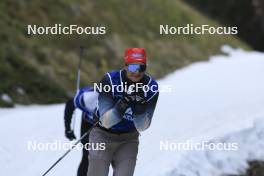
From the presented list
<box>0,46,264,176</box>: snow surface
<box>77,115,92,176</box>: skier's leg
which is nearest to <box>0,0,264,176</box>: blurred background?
<box>0,46,264,176</box>: snow surface

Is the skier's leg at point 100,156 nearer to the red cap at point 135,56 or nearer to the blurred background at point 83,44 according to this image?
the red cap at point 135,56

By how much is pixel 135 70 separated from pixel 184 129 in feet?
23.1

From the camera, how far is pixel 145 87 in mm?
5867

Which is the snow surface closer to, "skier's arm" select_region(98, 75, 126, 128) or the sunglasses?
"skier's arm" select_region(98, 75, 126, 128)

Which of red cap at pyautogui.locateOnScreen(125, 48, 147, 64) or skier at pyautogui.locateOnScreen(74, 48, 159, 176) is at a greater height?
red cap at pyautogui.locateOnScreen(125, 48, 147, 64)

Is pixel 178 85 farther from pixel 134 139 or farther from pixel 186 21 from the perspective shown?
pixel 134 139

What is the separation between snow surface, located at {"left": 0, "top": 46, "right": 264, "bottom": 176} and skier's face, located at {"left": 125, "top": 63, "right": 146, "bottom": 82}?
108 inches

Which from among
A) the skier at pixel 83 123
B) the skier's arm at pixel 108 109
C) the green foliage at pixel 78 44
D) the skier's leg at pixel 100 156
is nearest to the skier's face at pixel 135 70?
the skier's arm at pixel 108 109

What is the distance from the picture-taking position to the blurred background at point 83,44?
16.4 meters

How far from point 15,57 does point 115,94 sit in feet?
38.4

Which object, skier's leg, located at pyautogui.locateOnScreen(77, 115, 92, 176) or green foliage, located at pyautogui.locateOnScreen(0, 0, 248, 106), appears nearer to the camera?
skier's leg, located at pyautogui.locateOnScreen(77, 115, 92, 176)

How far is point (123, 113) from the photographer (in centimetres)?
583

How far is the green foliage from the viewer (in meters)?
16.5

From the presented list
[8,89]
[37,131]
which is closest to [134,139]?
[37,131]
